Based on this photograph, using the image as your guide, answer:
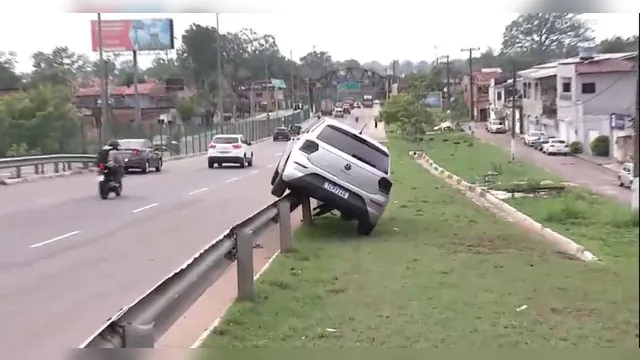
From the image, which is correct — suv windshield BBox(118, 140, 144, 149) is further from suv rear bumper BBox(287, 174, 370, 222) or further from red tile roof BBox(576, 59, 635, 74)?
red tile roof BBox(576, 59, 635, 74)

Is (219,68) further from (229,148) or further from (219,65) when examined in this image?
(229,148)

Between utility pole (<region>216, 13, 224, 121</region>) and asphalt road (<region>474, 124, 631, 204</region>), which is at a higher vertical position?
utility pole (<region>216, 13, 224, 121</region>)

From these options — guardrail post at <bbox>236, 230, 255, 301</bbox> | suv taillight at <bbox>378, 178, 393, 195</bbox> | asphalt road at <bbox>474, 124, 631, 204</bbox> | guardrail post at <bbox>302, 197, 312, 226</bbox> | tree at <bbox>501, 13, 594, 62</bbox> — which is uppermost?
tree at <bbox>501, 13, 594, 62</bbox>

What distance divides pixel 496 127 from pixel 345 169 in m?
0.88

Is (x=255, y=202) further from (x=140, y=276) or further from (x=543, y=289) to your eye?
(x=543, y=289)

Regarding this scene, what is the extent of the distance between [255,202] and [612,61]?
330 cm

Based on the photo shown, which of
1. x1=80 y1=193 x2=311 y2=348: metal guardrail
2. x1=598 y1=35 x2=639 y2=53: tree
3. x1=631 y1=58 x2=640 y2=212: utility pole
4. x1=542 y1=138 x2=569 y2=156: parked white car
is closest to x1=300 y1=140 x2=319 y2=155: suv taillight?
x1=80 y1=193 x2=311 y2=348: metal guardrail

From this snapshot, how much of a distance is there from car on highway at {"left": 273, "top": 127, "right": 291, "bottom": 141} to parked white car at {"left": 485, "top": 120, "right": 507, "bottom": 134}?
3.42 ft

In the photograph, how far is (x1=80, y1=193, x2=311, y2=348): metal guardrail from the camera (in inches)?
107

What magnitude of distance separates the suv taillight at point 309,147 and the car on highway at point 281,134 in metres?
0.09

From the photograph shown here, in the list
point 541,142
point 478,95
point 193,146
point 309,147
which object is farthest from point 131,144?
point 541,142

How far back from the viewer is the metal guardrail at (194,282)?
272 centimetres

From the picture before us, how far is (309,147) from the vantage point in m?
4.13

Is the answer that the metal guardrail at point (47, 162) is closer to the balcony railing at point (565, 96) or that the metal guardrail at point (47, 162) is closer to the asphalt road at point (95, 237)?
the asphalt road at point (95, 237)
